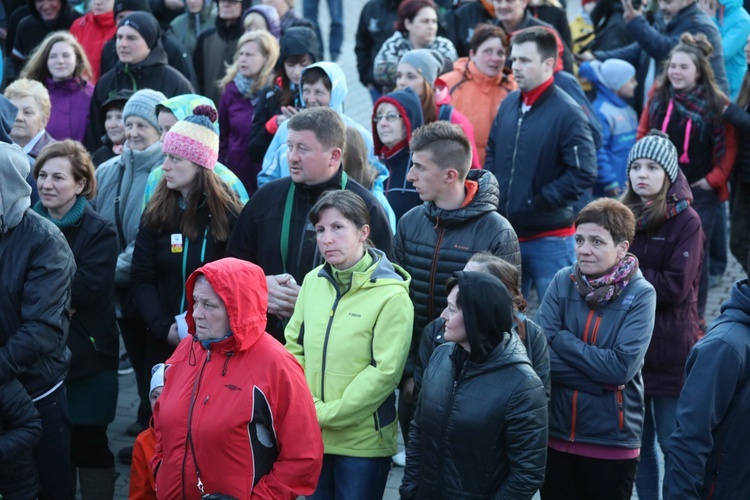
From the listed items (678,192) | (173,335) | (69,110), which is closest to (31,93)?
(69,110)

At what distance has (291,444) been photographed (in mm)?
4117

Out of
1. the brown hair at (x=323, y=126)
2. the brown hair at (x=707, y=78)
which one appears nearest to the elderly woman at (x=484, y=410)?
the brown hair at (x=323, y=126)

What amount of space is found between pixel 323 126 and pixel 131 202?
1.84m

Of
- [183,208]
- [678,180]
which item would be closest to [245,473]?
[183,208]

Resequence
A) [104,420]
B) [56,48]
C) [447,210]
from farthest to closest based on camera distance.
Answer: [56,48], [104,420], [447,210]

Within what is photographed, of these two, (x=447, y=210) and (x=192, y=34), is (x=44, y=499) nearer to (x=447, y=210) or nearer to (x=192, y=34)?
(x=447, y=210)

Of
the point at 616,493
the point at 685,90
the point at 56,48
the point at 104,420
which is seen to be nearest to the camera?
the point at 616,493

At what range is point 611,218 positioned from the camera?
4.85 m

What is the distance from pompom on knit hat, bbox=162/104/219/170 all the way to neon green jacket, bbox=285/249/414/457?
1.51 metres

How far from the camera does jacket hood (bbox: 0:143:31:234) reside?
4.69 metres

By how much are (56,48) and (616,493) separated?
6150 millimetres

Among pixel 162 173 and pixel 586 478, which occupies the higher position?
pixel 162 173

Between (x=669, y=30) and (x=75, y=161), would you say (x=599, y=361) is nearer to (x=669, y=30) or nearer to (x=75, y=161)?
(x=75, y=161)

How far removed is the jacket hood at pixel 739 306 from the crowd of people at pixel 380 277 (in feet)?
0.04
